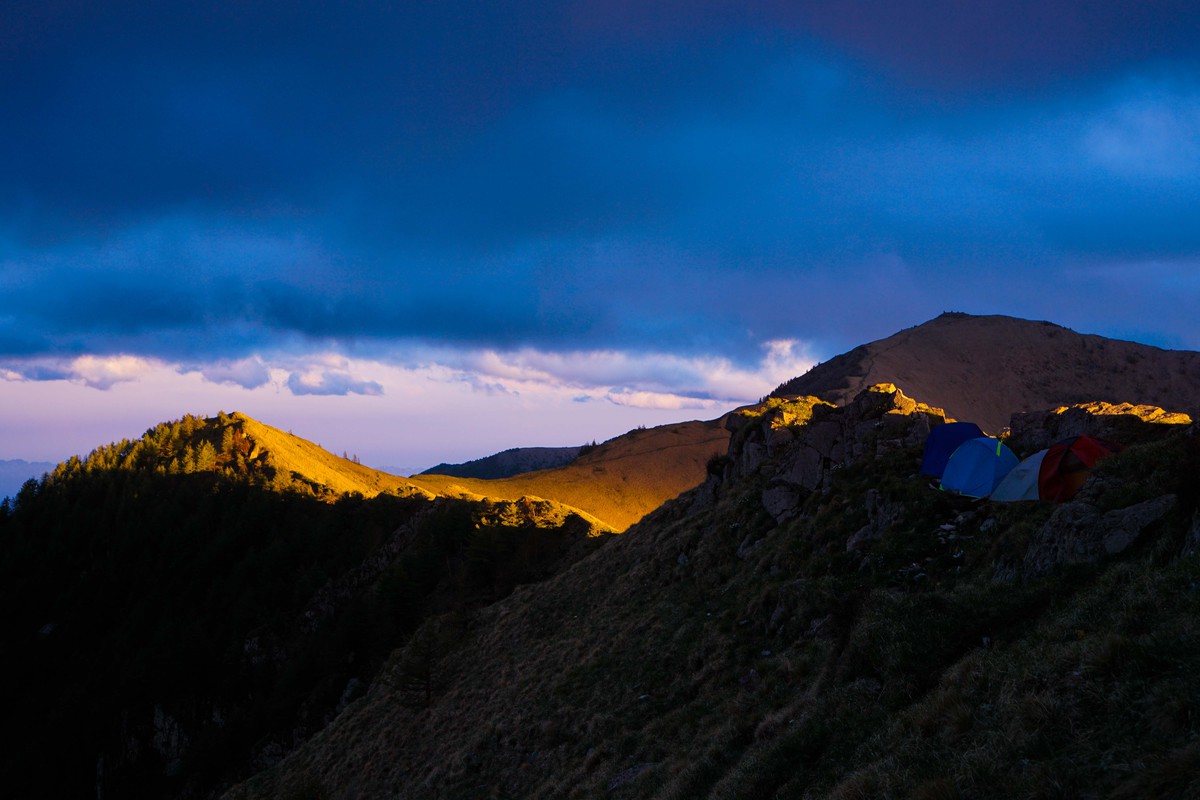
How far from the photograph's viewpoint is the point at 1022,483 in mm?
16797

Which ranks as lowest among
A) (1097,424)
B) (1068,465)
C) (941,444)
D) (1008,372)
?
(1068,465)

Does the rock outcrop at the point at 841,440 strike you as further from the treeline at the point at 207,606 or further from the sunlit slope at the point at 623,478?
the sunlit slope at the point at 623,478

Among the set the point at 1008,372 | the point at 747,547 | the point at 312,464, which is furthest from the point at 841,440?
the point at 312,464

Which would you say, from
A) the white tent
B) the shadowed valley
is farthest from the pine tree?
the white tent

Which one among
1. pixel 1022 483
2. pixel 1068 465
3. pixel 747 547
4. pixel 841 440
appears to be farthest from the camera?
pixel 841 440

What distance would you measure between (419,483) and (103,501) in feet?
154

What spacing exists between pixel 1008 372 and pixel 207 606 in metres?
99.5

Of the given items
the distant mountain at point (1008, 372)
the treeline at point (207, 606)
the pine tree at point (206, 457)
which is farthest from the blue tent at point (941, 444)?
the pine tree at point (206, 457)

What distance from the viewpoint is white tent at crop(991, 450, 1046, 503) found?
54.3 ft

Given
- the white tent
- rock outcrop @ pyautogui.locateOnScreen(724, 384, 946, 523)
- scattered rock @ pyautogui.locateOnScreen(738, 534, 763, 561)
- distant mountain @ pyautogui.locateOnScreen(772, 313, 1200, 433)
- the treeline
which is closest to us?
the white tent

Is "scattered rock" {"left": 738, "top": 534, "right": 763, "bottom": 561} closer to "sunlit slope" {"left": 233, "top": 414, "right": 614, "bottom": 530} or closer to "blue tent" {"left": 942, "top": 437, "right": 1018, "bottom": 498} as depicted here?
"blue tent" {"left": 942, "top": 437, "right": 1018, "bottom": 498}

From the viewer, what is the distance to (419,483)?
95625mm

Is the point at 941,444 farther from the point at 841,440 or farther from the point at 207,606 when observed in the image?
the point at 207,606

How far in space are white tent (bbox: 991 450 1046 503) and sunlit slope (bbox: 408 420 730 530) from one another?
209 ft
